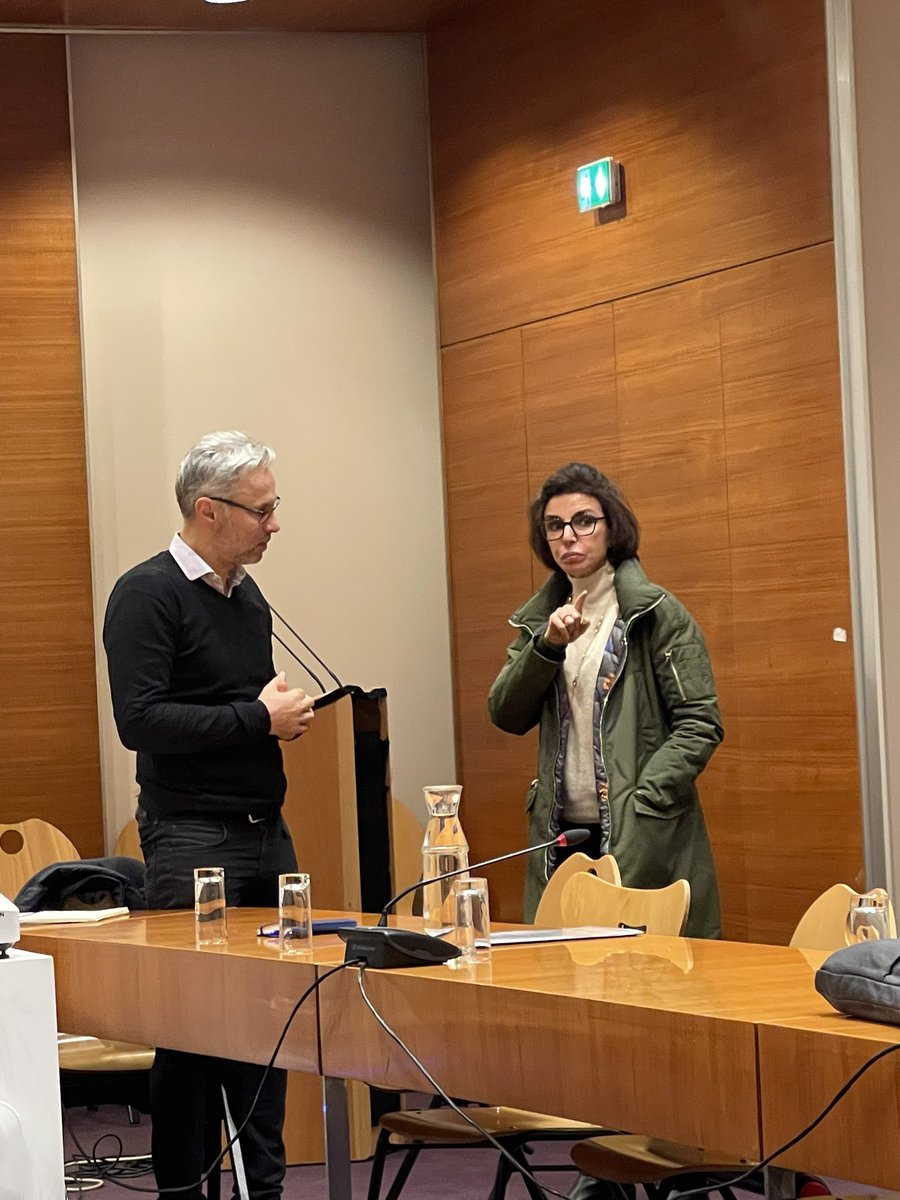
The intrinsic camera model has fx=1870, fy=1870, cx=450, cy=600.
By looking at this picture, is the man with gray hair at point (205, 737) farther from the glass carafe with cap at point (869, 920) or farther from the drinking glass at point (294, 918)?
the glass carafe with cap at point (869, 920)

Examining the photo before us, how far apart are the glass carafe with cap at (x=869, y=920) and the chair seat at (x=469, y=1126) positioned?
26.9 inches

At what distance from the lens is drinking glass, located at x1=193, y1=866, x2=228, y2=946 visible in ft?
9.99

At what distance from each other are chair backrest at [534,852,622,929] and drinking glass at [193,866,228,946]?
A: 76 centimetres

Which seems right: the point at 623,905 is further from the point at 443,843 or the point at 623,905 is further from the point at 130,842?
the point at 130,842

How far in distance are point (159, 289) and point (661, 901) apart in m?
3.50

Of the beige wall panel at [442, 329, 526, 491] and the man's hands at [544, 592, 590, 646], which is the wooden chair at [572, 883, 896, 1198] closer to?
the man's hands at [544, 592, 590, 646]

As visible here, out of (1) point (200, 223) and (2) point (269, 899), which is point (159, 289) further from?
(2) point (269, 899)

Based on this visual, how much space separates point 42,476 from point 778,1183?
4.47m

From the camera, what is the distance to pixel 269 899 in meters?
3.67

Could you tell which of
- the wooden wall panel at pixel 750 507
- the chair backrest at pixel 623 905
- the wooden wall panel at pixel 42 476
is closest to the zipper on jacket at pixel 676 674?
the chair backrest at pixel 623 905

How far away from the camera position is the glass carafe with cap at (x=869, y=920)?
2.47 metres

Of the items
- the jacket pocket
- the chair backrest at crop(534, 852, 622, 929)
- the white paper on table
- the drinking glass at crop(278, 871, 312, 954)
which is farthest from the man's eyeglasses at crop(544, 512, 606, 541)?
the drinking glass at crop(278, 871, 312, 954)

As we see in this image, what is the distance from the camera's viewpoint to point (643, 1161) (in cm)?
278

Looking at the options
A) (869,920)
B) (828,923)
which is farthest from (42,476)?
(869,920)
